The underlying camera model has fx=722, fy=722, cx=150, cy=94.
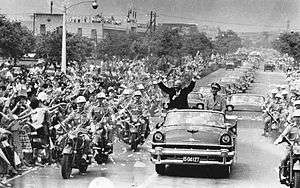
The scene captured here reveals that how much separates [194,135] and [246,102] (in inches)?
614

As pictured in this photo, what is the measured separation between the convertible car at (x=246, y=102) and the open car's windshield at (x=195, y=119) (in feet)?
42.5

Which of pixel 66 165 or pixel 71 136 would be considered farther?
pixel 71 136

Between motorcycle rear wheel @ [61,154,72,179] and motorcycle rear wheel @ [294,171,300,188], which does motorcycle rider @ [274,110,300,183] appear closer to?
motorcycle rear wheel @ [294,171,300,188]

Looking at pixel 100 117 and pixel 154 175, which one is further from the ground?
pixel 100 117

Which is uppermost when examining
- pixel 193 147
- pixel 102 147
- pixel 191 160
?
pixel 193 147

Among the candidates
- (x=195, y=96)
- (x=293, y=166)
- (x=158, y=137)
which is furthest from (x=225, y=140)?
(x=195, y=96)

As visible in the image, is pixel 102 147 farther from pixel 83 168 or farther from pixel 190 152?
pixel 190 152

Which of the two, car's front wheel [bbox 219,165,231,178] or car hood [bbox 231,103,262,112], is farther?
car hood [bbox 231,103,262,112]

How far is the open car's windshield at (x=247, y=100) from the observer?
99.5 ft

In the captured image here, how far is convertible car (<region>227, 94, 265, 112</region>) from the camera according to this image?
29.8 metres

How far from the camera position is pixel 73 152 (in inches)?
562

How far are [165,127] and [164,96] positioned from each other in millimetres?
24481

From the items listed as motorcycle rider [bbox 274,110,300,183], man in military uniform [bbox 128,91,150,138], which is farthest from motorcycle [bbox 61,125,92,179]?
man in military uniform [bbox 128,91,150,138]

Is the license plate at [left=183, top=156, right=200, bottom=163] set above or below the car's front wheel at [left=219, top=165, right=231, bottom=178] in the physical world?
above
